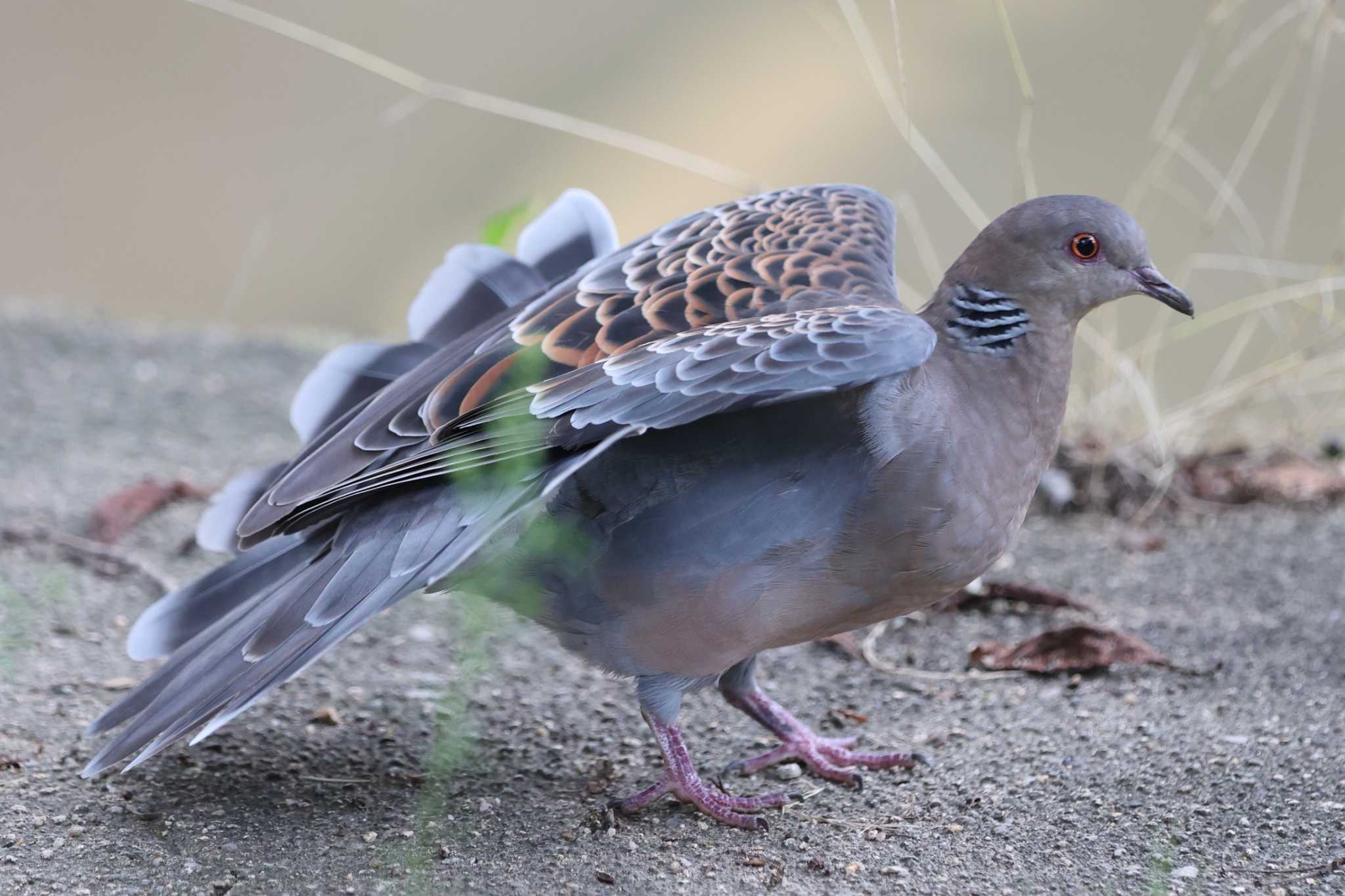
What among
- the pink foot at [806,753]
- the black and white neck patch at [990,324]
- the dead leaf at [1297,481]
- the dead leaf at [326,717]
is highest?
the black and white neck patch at [990,324]

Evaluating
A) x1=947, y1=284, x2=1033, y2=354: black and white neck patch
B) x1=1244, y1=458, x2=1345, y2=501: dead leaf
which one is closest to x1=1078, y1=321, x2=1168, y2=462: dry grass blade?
x1=1244, y1=458, x2=1345, y2=501: dead leaf

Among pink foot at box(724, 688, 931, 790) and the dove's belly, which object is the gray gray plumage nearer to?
the dove's belly

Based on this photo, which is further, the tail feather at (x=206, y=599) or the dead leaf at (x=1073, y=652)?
the dead leaf at (x=1073, y=652)

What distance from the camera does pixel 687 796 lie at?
95.5 inches

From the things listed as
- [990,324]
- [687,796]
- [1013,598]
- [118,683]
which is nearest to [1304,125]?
[1013,598]

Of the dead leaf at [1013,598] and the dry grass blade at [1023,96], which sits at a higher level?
the dry grass blade at [1023,96]

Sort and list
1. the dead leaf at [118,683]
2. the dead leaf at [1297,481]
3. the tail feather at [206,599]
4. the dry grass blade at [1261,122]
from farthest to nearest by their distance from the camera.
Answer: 1. the dead leaf at [1297,481]
2. the dry grass blade at [1261,122]
3. the dead leaf at [118,683]
4. the tail feather at [206,599]

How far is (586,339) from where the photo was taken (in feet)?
7.54

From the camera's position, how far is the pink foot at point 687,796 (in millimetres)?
2385

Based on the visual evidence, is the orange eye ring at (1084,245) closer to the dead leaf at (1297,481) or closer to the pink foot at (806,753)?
the pink foot at (806,753)

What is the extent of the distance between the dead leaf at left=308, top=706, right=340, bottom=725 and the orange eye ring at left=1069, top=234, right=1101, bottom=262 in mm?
1838

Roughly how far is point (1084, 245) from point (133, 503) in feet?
10.1

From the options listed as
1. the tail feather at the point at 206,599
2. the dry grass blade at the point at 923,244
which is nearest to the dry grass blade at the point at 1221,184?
the dry grass blade at the point at 923,244

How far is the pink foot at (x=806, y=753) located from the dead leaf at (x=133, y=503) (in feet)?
7.11
